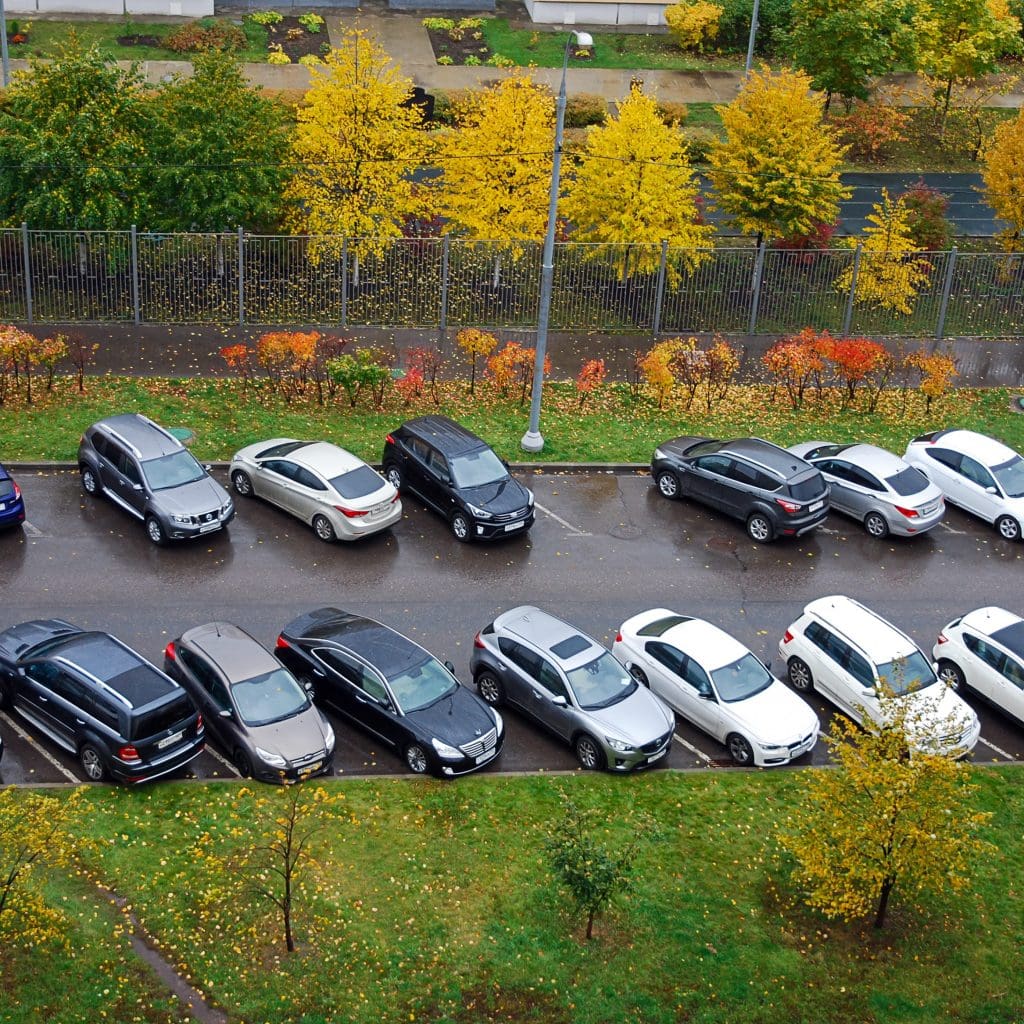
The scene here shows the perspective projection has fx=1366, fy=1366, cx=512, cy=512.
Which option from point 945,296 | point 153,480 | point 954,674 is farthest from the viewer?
point 945,296

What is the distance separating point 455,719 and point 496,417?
1190 centimetres

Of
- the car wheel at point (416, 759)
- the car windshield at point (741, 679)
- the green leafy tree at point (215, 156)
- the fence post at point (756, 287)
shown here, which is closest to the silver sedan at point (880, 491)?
the car windshield at point (741, 679)

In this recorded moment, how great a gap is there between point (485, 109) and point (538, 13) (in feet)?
81.6

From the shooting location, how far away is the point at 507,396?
31344mm

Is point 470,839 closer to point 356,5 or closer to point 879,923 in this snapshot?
point 879,923

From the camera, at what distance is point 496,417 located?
1196 inches

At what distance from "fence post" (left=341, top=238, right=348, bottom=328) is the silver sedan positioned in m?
12.5

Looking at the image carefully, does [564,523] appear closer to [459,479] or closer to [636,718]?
[459,479]

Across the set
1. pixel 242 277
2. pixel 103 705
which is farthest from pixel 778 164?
pixel 103 705

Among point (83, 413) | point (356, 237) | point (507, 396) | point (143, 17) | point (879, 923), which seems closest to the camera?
point (879, 923)

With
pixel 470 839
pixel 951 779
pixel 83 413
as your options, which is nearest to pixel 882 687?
pixel 951 779

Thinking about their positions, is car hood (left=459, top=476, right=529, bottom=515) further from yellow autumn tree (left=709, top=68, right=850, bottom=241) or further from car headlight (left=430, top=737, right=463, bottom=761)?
yellow autumn tree (left=709, top=68, right=850, bottom=241)

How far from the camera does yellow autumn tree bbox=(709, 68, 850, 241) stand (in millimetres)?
36625

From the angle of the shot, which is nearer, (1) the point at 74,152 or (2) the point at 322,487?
(2) the point at 322,487
